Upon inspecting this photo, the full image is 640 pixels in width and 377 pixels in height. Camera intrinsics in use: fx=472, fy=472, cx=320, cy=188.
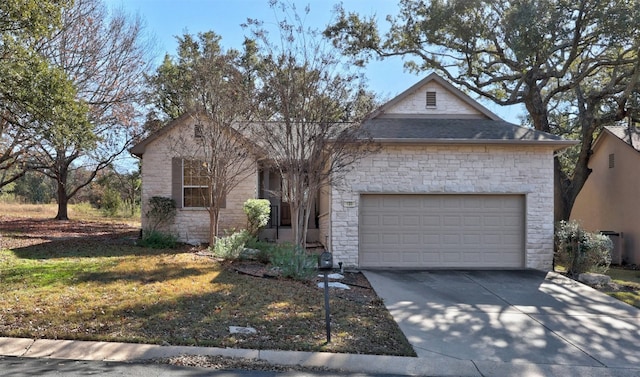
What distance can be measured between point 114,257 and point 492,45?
15.8 m

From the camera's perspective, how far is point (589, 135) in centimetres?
1759

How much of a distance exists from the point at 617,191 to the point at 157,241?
16.4 meters

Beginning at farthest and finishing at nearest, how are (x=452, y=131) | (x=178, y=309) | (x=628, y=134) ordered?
(x=628, y=134) < (x=452, y=131) < (x=178, y=309)

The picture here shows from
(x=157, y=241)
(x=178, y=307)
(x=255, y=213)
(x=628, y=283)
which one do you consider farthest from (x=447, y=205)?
(x=157, y=241)

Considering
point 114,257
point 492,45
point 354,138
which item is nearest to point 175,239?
point 114,257

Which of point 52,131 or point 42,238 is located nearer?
point 52,131

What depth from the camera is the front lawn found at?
6211 millimetres

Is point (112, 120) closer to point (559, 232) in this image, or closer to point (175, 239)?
point (175, 239)

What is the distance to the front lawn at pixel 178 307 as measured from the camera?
245 inches

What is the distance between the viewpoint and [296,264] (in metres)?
10.1

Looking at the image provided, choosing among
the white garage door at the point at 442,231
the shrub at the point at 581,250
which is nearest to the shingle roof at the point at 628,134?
the shrub at the point at 581,250

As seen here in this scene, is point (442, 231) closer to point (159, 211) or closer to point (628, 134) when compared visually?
point (159, 211)

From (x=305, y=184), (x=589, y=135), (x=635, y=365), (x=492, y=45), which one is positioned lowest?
(x=635, y=365)

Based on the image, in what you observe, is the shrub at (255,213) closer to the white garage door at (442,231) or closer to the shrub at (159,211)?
the shrub at (159,211)
